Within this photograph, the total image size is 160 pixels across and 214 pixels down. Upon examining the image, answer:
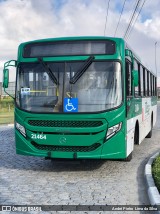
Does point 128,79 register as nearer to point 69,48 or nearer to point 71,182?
point 69,48

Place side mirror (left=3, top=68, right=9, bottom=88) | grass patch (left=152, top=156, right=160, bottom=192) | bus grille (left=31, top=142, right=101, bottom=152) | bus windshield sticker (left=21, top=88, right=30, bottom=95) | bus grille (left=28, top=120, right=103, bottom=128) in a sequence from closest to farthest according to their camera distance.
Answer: grass patch (left=152, top=156, right=160, bottom=192) → bus grille (left=28, top=120, right=103, bottom=128) → bus grille (left=31, top=142, right=101, bottom=152) → bus windshield sticker (left=21, top=88, right=30, bottom=95) → side mirror (left=3, top=68, right=9, bottom=88)

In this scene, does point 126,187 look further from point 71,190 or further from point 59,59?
point 59,59

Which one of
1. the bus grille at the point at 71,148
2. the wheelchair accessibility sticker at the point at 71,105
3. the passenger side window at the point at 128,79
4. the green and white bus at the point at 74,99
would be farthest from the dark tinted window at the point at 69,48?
the bus grille at the point at 71,148

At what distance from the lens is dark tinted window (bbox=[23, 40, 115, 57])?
923 cm

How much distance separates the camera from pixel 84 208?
6.32 metres

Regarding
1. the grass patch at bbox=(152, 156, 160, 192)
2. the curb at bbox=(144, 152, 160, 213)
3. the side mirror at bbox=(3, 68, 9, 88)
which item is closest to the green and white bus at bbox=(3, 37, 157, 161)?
the side mirror at bbox=(3, 68, 9, 88)

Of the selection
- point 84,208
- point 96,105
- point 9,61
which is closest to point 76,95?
point 96,105

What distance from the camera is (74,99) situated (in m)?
8.99

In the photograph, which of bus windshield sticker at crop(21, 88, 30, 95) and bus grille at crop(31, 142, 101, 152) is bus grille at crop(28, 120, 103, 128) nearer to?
bus grille at crop(31, 142, 101, 152)

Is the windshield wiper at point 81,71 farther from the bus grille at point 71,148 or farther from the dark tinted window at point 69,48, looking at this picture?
the bus grille at point 71,148

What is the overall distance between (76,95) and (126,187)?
2407 mm

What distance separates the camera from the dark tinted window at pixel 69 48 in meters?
9.23

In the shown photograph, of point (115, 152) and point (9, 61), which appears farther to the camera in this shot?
point (9, 61)

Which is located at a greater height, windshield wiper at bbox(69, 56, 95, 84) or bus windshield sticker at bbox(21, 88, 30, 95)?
windshield wiper at bbox(69, 56, 95, 84)
